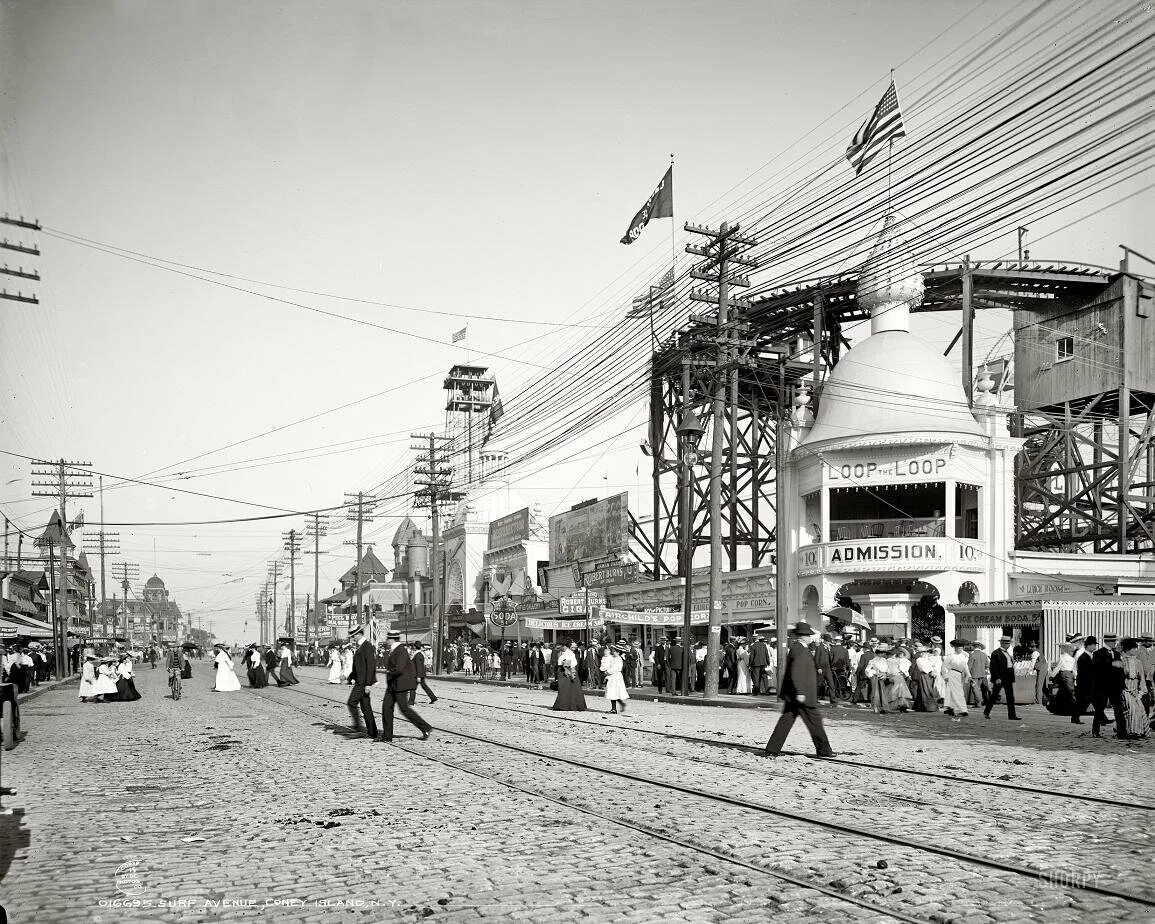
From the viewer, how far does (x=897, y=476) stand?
124ft

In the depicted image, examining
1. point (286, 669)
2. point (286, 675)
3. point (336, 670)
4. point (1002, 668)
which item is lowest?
point (336, 670)

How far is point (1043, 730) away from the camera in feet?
61.3

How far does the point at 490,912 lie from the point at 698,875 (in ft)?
5.08

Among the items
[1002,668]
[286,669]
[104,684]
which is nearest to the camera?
[1002,668]

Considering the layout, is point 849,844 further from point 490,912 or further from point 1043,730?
point 1043,730

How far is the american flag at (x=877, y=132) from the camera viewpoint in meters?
20.6

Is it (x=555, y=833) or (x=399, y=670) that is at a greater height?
(x=399, y=670)

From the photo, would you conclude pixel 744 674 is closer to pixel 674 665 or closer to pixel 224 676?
pixel 674 665

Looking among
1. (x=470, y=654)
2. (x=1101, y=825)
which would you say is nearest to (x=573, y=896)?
(x=1101, y=825)

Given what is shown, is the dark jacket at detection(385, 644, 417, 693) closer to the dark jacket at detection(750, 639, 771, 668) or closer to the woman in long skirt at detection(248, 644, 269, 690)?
the dark jacket at detection(750, 639, 771, 668)

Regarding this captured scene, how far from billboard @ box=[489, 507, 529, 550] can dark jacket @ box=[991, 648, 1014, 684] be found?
5074 centimetres

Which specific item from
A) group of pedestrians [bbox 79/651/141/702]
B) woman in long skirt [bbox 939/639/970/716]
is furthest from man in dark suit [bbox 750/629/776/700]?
group of pedestrians [bbox 79/651/141/702]

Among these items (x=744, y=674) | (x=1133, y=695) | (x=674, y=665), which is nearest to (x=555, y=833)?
(x=1133, y=695)

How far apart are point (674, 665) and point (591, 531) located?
86.5 ft
